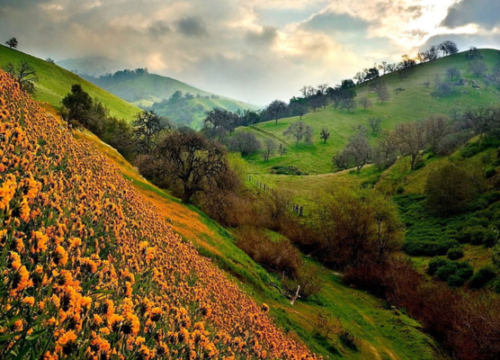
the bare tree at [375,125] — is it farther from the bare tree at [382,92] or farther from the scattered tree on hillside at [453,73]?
the scattered tree on hillside at [453,73]

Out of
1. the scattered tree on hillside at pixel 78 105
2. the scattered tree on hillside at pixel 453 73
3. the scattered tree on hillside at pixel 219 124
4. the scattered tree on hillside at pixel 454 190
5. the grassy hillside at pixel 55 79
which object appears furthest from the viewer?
the scattered tree on hillside at pixel 453 73

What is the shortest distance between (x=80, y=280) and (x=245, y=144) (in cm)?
12067

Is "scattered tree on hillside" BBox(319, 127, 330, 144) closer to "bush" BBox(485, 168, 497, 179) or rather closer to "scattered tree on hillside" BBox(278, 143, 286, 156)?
"scattered tree on hillside" BBox(278, 143, 286, 156)

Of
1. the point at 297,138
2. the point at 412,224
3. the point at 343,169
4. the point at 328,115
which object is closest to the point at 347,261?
the point at 412,224

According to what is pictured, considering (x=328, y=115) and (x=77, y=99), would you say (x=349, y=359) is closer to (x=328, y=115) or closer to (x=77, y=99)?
(x=77, y=99)

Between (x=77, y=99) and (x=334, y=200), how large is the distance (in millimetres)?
50861

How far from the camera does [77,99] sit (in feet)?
191

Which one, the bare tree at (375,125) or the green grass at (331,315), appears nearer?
the green grass at (331,315)

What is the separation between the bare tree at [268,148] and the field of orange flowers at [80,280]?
106 metres

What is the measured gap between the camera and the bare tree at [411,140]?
7225 cm

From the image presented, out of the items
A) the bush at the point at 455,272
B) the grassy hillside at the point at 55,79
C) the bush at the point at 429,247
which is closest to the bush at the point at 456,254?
the bush at the point at 429,247

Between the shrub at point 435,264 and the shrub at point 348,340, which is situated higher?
the shrub at point 435,264

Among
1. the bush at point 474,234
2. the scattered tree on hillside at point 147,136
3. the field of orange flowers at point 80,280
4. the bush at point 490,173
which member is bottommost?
the bush at point 474,234

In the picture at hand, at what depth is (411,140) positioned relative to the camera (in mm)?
72750
